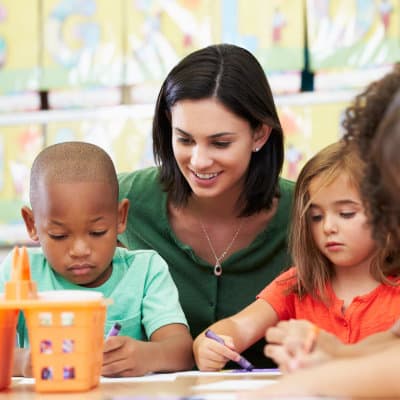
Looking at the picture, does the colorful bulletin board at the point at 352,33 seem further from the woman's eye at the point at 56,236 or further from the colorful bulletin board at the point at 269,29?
the woman's eye at the point at 56,236

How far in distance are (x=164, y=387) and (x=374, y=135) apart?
0.49 meters

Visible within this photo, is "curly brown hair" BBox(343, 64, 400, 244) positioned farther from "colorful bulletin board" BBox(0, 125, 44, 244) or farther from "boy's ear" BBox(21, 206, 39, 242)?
"colorful bulletin board" BBox(0, 125, 44, 244)

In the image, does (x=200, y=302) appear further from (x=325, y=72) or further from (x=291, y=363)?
(x=325, y=72)

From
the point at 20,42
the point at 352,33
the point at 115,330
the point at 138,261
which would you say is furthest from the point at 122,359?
the point at 20,42

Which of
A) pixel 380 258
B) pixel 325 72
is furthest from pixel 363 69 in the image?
pixel 380 258

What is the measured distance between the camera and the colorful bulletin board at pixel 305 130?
3137 mm

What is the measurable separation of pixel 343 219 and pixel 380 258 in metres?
0.13

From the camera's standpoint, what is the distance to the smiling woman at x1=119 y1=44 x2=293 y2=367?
193 centimetres

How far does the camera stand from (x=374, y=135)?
50.2 inches

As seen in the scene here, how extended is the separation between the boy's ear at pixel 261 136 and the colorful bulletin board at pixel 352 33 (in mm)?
1155


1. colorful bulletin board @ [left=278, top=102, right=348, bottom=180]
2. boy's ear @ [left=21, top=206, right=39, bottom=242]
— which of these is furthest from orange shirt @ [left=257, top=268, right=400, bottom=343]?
colorful bulletin board @ [left=278, top=102, right=348, bottom=180]

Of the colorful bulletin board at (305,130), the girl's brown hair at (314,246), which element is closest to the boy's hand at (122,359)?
the girl's brown hair at (314,246)

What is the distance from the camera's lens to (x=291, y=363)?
1151 millimetres

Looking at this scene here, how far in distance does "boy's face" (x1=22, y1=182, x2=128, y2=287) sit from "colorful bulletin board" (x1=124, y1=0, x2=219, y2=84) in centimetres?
172
